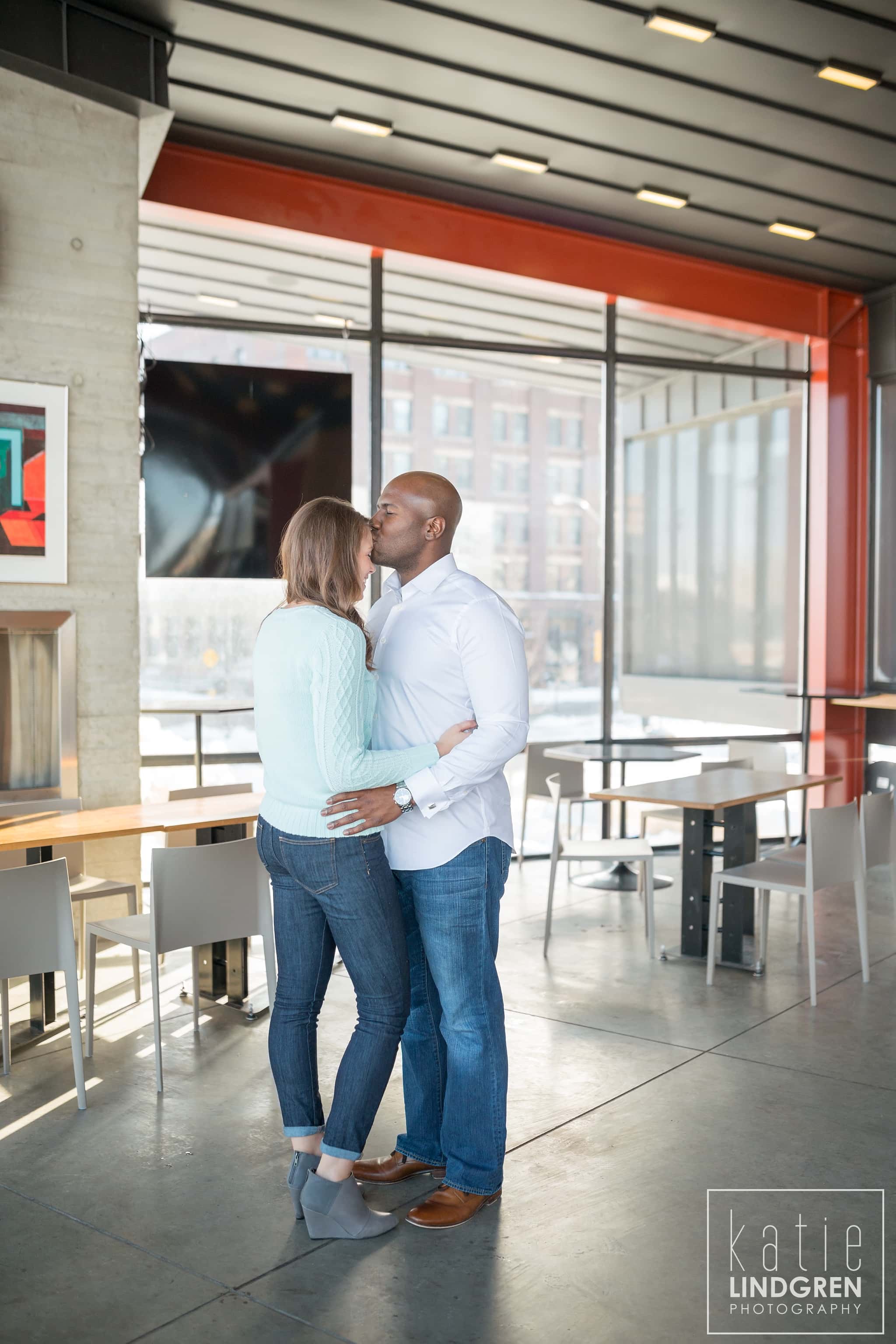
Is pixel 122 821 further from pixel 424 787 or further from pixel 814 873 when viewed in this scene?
pixel 814 873

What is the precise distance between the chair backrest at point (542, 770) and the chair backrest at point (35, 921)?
4.07m

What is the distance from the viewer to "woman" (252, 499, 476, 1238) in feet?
8.14

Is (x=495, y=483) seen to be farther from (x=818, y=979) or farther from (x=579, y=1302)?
(x=579, y=1302)

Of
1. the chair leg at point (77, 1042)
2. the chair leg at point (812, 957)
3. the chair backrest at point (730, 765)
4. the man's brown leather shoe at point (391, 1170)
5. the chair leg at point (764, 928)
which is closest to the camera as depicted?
the man's brown leather shoe at point (391, 1170)

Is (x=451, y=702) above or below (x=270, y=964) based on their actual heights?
above

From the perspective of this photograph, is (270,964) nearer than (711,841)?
Yes

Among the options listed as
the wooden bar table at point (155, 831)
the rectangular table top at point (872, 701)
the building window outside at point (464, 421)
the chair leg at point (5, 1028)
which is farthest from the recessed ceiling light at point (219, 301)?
the rectangular table top at point (872, 701)

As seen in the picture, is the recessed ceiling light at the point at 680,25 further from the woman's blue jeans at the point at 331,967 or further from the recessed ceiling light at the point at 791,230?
the woman's blue jeans at the point at 331,967

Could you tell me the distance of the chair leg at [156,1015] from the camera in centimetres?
355

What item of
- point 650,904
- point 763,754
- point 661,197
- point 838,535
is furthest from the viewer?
point 838,535

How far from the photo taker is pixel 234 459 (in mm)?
6629

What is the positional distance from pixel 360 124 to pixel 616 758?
3.64 metres

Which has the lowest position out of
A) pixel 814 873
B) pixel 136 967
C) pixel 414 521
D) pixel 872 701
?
pixel 136 967

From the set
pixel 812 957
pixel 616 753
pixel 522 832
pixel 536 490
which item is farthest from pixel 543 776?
pixel 812 957
